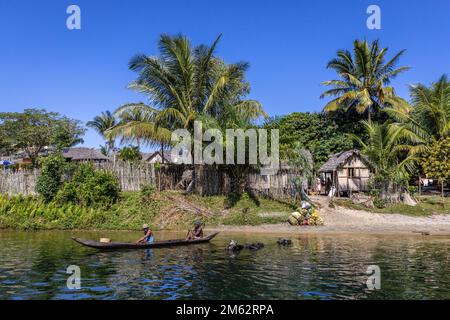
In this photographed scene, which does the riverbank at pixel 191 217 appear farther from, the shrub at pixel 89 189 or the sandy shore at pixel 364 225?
Result: the shrub at pixel 89 189

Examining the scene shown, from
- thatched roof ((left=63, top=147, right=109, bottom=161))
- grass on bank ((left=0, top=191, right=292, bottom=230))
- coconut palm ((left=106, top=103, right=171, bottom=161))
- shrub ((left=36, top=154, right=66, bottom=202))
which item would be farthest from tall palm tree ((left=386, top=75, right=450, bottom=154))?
thatched roof ((left=63, top=147, right=109, bottom=161))

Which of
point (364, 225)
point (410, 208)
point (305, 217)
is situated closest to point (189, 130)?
point (305, 217)

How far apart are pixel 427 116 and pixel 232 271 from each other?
25951 mm

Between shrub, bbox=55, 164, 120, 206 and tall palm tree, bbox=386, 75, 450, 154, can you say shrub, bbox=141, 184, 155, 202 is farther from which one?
tall palm tree, bbox=386, 75, 450, 154

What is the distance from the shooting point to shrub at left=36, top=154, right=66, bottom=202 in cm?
2584

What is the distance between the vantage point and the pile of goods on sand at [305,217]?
2334 cm

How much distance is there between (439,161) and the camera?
28.4 meters

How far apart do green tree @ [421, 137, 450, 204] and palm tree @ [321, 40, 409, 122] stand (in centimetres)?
748

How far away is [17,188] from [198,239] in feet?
54.3

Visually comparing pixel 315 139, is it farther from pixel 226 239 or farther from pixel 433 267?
pixel 433 267

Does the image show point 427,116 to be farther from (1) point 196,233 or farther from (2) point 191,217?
(1) point 196,233
